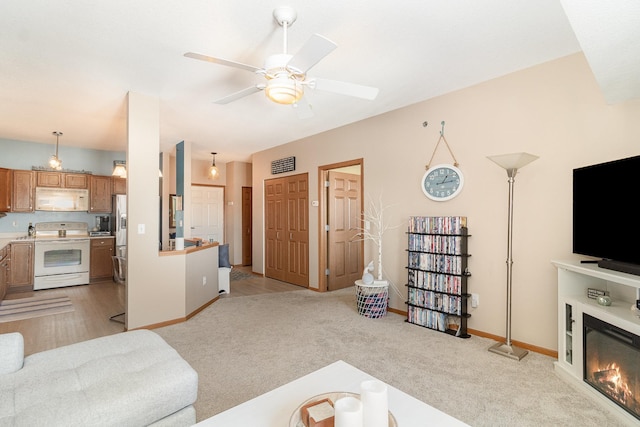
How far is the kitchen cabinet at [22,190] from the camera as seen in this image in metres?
5.52

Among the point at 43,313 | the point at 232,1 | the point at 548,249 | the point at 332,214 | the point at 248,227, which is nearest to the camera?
the point at 232,1

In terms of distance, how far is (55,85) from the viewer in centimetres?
328

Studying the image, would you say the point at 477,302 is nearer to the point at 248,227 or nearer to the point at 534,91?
the point at 534,91

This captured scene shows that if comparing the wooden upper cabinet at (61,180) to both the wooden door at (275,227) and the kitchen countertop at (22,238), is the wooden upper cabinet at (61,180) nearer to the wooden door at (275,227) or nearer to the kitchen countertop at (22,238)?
the kitchen countertop at (22,238)

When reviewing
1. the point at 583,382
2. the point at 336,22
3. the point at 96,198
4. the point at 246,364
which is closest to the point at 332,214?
the point at 246,364

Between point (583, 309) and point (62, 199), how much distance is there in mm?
7895

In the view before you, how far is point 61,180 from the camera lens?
19.4ft

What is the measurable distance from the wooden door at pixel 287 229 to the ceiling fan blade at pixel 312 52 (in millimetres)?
3511

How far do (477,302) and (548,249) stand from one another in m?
0.88

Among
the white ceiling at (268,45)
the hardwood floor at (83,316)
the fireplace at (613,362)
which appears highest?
the white ceiling at (268,45)

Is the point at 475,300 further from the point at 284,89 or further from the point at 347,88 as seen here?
the point at 284,89

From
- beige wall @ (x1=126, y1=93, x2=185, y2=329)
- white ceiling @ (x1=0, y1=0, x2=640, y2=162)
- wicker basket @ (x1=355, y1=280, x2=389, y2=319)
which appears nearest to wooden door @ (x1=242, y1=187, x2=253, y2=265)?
white ceiling @ (x1=0, y1=0, x2=640, y2=162)

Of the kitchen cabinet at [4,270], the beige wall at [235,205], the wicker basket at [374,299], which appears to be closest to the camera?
the wicker basket at [374,299]

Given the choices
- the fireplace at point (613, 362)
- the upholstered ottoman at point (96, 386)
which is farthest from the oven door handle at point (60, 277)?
the fireplace at point (613, 362)
